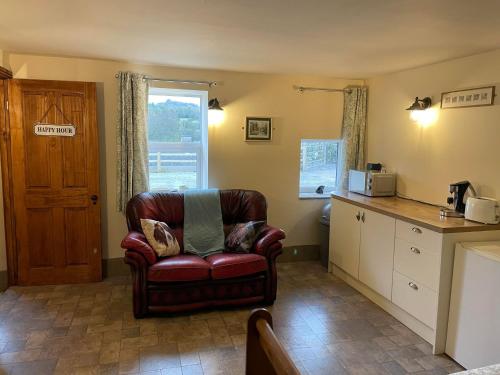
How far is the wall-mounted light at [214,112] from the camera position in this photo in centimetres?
421

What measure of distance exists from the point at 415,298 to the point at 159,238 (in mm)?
2277

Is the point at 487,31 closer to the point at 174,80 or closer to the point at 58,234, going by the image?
the point at 174,80

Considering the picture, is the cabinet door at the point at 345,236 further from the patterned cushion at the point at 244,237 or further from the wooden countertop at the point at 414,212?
the patterned cushion at the point at 244,237

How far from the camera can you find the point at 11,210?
379 centimetres

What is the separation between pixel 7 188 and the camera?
3756 mm

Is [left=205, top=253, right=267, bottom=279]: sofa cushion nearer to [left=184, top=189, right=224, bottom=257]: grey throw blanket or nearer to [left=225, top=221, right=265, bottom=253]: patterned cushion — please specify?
[left=225, top=221, right=265, bottom=253]: patterned cushion

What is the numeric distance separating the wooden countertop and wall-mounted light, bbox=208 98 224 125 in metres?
1.60

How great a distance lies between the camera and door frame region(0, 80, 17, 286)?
12.1ft

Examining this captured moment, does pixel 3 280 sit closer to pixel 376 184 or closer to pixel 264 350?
pixel 264 350

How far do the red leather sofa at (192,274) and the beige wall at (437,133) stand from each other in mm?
1644

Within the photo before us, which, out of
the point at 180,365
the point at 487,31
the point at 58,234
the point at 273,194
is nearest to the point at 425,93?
the point at 487,31

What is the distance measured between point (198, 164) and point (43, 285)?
2122 mm

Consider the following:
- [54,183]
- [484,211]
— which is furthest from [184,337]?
[484,211]

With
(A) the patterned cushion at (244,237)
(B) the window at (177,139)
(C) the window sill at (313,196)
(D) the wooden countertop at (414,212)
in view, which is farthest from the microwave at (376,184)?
(B) the window at (177,139)
